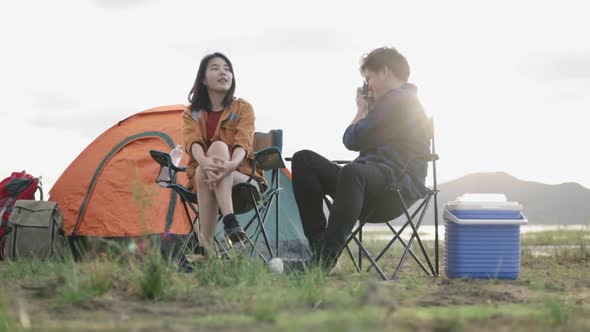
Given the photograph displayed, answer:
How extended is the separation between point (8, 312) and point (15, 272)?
68.4 inches

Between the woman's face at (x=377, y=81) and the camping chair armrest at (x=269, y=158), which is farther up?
the woman's face at (x=377, y=81)

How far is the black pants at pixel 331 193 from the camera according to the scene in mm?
3924

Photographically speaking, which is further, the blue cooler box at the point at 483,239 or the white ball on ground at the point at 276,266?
the blue cooler box at the point at 483,239

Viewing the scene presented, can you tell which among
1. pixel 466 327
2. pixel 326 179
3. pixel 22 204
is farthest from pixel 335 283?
pixel 22 204

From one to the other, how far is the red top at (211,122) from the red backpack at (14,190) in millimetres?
2505

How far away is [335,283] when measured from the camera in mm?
3605

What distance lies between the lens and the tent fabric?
19.7 ft

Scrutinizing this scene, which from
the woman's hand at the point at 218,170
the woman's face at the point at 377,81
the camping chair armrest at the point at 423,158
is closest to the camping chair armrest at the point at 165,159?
the woman's hand at the point at 218,170

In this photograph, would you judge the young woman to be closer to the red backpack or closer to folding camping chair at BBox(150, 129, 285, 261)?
folding camping chair at BBox(150, 129, 285, 261)

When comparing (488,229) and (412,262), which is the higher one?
(488,229)

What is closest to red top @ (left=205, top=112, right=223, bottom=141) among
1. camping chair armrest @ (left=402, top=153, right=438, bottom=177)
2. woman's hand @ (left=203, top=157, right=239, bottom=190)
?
woman's hand @ (left=203, top=157, right=239, bottom=190)

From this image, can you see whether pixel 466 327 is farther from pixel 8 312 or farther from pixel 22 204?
pixel 22 204

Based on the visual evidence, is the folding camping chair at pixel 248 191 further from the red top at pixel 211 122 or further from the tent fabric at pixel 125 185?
the tent fabric at pixel 125 185

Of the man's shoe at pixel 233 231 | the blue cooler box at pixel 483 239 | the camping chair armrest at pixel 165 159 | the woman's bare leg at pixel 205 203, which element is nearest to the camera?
the man's shoe at pixel 233 231
